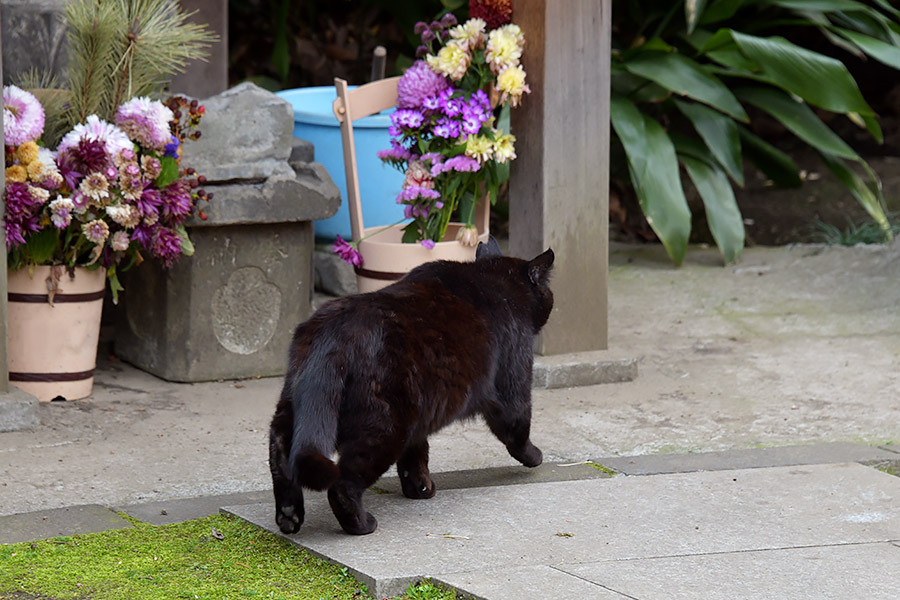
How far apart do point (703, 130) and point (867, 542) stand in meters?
3.70

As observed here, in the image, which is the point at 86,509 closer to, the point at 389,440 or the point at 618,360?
the point at 389,440

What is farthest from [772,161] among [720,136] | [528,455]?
[528,455]

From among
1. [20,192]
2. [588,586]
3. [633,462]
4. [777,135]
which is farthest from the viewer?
[777,135]

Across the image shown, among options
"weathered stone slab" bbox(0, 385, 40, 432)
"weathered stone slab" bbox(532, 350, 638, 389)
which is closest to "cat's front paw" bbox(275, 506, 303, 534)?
"weathered stone slab" bbox(0, 385, 40, 432)

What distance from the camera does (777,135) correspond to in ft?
28.3

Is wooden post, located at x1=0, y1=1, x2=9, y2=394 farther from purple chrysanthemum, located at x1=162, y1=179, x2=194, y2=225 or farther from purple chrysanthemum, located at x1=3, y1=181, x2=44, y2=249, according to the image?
purple chrysanthemum, located at x1=162, y1=179, x2=194, y2=225

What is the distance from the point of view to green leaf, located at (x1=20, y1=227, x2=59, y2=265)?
3914 millimetres

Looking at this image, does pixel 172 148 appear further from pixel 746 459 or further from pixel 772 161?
pixel 772 161

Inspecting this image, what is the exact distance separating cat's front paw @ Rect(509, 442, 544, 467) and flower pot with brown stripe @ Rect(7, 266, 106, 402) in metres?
1.61

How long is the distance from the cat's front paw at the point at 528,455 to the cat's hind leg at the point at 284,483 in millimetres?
734

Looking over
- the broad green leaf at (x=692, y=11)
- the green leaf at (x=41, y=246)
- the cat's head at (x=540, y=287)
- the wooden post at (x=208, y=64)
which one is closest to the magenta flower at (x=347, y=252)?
the green leaf at (x=41, y=246)

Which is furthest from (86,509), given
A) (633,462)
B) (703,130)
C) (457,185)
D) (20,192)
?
(703,130)

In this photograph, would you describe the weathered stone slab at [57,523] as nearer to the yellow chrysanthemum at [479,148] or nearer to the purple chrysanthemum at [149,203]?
the purple chrysanthemum at [149,203]


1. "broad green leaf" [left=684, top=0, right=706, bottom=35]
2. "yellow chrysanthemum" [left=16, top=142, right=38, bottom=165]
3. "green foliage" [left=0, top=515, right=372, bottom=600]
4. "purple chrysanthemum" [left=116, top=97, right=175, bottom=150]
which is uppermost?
"broad green leaf" [left=684, top=0, right=706, bottom=35]
